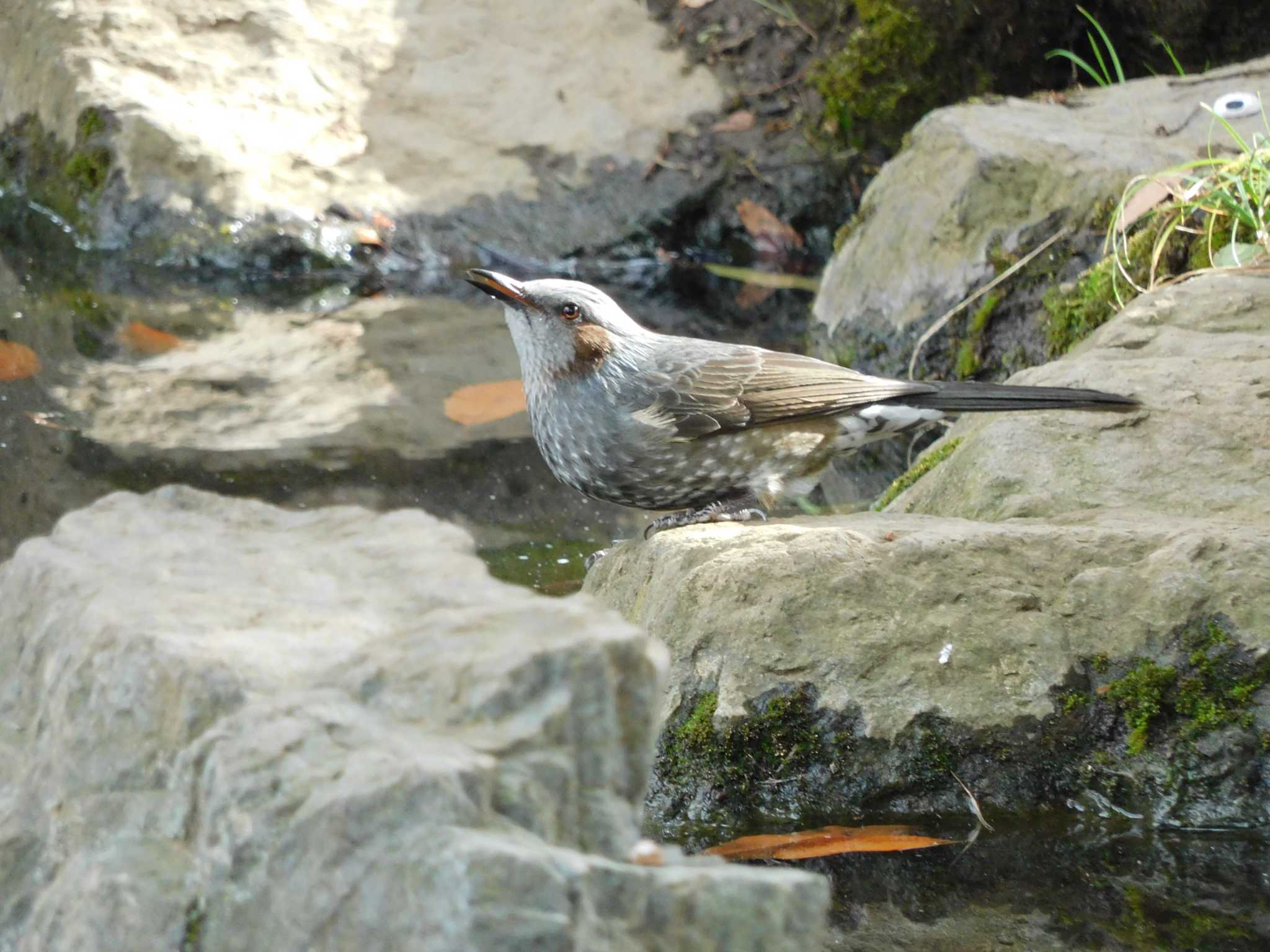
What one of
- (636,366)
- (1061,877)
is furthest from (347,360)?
(1061,877)

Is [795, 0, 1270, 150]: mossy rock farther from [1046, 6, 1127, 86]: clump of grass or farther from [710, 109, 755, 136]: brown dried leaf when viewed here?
[710, 109, 755, 136]: brown dried leaf

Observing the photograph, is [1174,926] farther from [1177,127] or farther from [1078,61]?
[1078,61]

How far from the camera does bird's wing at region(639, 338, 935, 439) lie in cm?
452

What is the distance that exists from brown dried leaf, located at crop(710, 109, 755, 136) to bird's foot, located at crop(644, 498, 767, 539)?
6725 millimetres

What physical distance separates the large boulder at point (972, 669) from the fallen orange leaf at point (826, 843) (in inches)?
3.0

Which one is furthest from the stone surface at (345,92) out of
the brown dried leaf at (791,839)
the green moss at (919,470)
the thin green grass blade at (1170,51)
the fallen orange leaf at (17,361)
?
the brown dried leaf at (791,839)

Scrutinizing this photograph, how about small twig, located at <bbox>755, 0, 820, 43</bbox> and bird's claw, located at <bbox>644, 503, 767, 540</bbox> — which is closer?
bird's claw, located at <bbox>644, 503, 767, 540</bbox>

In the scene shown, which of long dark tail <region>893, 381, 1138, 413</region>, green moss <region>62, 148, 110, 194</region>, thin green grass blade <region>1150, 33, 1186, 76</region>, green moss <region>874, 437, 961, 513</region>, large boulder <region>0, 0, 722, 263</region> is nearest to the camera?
long dark tail <region>893, 381, 1138, 413</region>

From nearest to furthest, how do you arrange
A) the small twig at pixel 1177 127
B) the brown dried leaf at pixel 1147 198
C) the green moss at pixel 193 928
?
the green moss at pixel 193 928
the brown dried leaf at pixel 1147 198
the small twig at pixel 1177 127

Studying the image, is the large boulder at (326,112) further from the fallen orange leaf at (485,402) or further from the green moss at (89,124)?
the fallen orange leaf at (485,402)

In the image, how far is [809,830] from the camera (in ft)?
11.1

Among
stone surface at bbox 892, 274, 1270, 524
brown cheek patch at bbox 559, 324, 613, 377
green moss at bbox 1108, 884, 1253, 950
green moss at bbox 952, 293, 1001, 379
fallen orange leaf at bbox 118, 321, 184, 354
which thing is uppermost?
brown cheek patch at bbox 559, 324, 613, 377

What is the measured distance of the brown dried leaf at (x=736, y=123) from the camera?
35.9ft

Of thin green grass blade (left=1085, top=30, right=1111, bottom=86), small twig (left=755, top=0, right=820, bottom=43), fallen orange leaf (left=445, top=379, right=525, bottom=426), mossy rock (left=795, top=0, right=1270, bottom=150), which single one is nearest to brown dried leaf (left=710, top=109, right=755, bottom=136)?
small twig (left=755, top=0, right=820, bottom=43)
